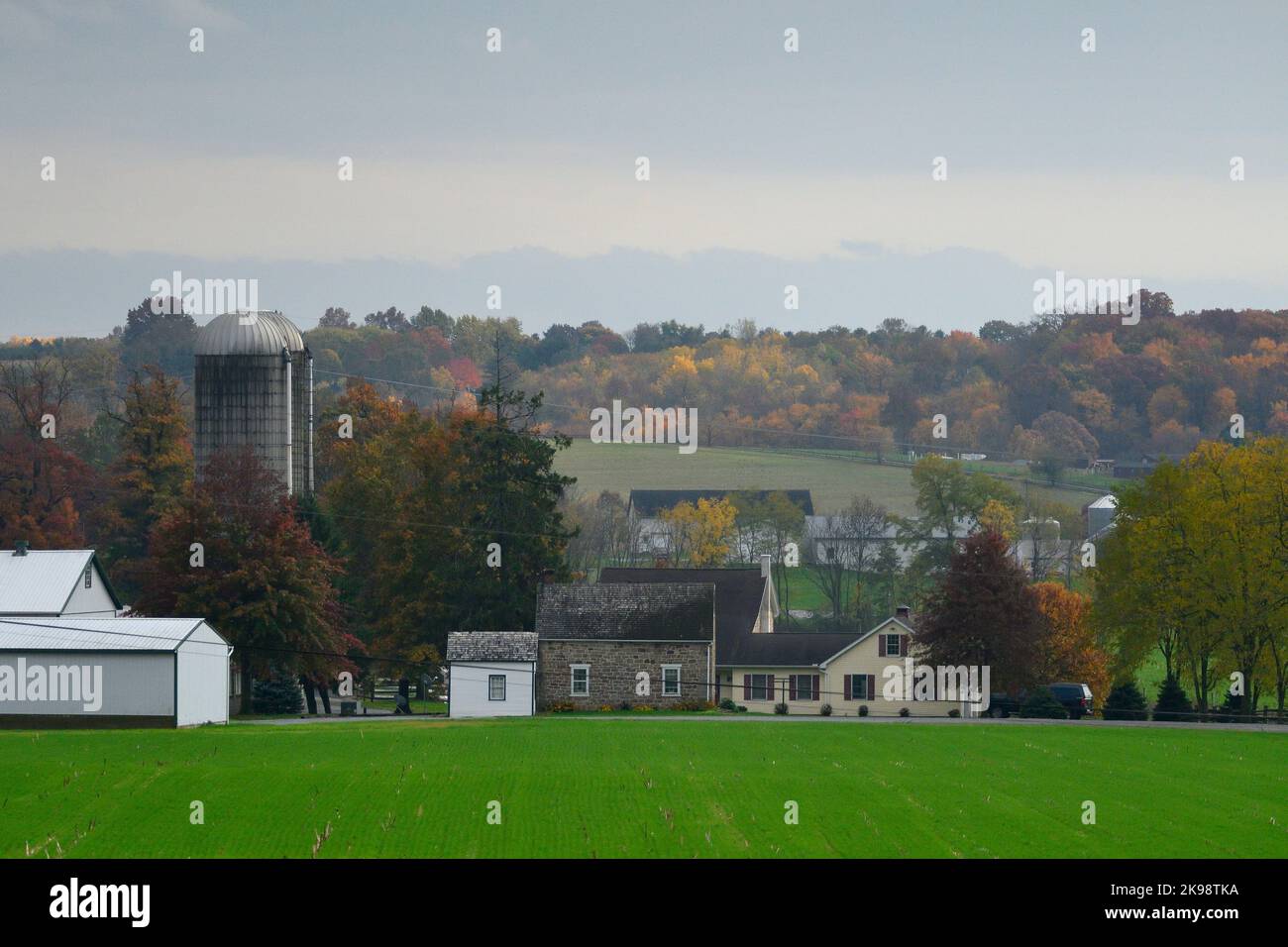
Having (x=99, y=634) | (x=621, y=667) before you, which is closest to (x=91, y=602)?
(x=99, y=634)

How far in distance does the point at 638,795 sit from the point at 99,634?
1113 inches

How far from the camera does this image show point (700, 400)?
633ft

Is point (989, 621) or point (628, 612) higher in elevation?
point (628, 612)

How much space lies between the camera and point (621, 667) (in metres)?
70.2

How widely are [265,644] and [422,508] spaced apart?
632 inches

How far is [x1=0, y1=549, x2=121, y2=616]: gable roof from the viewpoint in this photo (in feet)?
212

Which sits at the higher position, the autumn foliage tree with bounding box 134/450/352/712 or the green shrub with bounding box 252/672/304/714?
→ the autumn foliage tree with bounding box 134/450/352/712

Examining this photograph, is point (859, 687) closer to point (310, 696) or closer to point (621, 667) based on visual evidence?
point (621, 667)

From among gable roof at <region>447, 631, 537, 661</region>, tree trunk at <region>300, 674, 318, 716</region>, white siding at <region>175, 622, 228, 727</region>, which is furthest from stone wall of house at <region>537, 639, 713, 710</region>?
white siding at <region>175, 622, 228, 727</region>

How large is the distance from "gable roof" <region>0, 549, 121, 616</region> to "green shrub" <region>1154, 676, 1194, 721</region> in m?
39.9

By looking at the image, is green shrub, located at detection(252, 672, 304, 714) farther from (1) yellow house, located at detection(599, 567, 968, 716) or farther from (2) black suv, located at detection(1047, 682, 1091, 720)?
(2) black suv, located at detection(1047, 682, 1091, 720)

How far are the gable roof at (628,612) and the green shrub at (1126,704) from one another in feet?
51.3

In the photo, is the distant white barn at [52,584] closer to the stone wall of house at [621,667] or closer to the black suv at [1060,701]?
the stone wall of house at [621,667]
